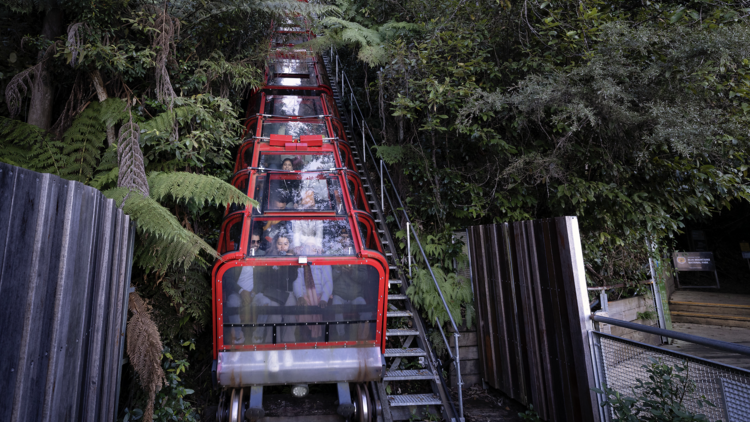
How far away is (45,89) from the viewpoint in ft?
15.0

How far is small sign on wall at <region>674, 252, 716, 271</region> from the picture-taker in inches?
376

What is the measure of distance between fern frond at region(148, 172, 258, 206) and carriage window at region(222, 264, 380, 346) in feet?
2.55

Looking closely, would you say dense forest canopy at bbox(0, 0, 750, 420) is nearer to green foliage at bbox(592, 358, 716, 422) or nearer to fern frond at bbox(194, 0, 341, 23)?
fern frond at bbox(194, 0, 341, 23)

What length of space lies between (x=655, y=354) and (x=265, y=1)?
6.48m

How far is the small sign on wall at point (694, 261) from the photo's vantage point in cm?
A: 955

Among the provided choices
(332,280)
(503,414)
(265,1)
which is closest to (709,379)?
(503,414)

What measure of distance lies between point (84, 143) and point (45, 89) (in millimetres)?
1040

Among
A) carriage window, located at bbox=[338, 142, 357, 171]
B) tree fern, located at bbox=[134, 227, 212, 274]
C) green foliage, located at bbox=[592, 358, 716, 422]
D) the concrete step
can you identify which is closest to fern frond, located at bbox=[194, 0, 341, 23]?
carriage window, located at bbox=[338, 142, 357, 171]

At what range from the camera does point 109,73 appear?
4.96 meters


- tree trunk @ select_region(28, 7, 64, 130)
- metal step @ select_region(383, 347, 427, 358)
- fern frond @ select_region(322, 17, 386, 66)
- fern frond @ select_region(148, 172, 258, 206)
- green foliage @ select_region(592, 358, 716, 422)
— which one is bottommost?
metal step @ select_region(383, 347, 427, 358)

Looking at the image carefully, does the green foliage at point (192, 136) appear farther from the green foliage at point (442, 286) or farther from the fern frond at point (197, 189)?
the green foliage at point (442, 286)

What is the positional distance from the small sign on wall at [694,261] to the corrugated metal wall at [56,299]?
12124mm

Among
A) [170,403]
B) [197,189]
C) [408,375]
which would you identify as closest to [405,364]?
[408,375]

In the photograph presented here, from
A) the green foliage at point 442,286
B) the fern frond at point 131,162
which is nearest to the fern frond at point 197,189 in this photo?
the fern frond at point 131,162
